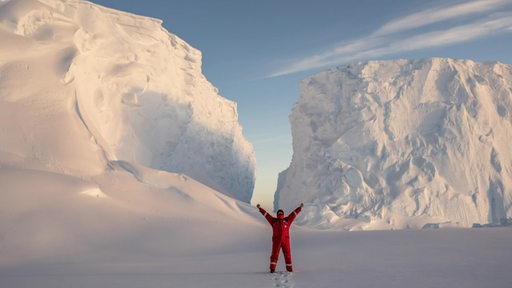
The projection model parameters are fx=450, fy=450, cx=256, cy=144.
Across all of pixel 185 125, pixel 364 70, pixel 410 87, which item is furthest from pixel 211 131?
pixel 410 87

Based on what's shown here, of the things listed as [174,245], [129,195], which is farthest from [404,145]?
[174,245]

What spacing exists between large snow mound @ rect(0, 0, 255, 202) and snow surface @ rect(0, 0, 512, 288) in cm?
9

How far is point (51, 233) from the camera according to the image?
14.6m

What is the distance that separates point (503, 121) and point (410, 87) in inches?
353

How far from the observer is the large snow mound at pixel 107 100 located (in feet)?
67.9

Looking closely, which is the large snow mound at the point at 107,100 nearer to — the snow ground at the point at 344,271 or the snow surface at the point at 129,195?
the snow surface at the point at 129,195

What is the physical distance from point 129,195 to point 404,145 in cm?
2503

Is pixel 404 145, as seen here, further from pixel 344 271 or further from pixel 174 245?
pixel 344 271

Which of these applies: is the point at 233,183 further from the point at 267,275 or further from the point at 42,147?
the point at 267,275

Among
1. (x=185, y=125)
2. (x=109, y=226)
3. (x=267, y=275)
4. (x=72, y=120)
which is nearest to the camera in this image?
(x=267, y=275)

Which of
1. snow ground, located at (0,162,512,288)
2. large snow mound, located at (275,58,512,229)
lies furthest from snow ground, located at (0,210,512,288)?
large snow mound, located at (275,58,512,229)

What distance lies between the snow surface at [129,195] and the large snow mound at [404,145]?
18.5 ft

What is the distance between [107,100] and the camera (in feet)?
102

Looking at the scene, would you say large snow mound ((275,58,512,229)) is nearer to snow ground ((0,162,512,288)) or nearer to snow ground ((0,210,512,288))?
snow ground ((0,162,512,288))
